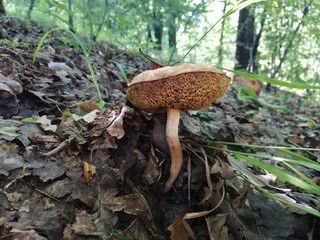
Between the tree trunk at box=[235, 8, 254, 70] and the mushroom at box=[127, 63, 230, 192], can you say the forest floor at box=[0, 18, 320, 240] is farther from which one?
the tree trunk at box=[235, 8, 254, 70]

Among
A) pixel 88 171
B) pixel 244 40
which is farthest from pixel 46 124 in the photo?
pixel 244 40

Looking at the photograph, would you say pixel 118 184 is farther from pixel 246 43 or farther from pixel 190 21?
pixel 246 43

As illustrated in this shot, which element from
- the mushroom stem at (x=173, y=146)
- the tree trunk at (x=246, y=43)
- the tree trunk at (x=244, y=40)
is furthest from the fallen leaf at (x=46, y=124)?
the tree trunk at (x=244, y=40)

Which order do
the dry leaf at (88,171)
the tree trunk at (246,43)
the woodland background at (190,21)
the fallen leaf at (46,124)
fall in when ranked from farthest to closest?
1. the tree trunk at (246,43)
2. the woodland background at (190,21)
3. the fallen leaf at (46,124)
4. the dry leaf at (88,171)

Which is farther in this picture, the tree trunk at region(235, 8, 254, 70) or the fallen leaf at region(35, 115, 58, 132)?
the tree trunk at region(235, 8, 254, 70)

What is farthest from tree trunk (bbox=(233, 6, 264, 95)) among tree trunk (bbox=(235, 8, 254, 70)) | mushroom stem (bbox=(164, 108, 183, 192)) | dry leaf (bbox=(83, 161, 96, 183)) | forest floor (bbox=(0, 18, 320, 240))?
dry leaf (bbox=(83, 161, 96, 183))

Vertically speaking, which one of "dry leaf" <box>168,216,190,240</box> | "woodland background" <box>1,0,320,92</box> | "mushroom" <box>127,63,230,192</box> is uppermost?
"woodland background" <box>1,0,320,92</box>

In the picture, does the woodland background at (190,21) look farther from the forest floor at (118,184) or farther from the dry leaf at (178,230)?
the dry leaf at (178,230)

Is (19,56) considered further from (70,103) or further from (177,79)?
(177,79)
